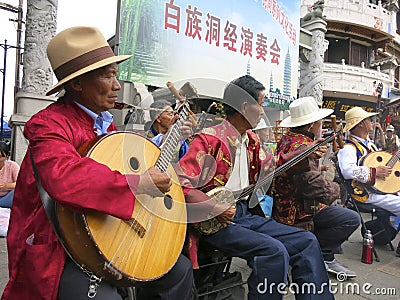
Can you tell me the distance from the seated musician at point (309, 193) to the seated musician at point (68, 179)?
154 centimetres

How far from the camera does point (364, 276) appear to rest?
121 inches

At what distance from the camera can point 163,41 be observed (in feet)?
19.2

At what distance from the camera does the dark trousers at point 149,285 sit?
1.30 metres

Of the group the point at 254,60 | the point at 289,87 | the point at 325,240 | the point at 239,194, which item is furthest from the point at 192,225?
the point at 289,87

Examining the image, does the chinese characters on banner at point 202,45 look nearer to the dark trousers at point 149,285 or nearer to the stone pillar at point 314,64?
the stone pillar at point 314,64

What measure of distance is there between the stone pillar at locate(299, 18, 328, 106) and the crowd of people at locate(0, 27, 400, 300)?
6.90 metres

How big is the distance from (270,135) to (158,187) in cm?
187

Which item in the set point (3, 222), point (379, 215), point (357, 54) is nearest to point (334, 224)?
point (379, 215)

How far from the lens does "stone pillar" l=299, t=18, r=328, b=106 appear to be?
32.3 feet

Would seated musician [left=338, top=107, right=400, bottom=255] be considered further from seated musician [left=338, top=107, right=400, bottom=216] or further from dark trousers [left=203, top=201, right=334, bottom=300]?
dark trousers [left=203, top=201, right=334, bottom=300]

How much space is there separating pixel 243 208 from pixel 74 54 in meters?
1.58

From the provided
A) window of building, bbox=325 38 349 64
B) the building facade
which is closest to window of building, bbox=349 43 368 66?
the building facade

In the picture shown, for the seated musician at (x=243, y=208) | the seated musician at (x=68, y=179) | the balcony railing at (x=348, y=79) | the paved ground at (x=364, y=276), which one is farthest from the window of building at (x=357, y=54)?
the seated musician at (x=68, y=179)

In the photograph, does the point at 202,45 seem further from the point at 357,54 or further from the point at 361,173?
the point at 357,54
